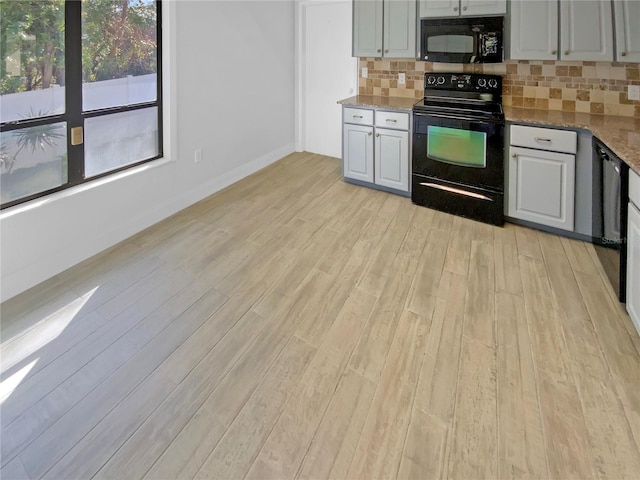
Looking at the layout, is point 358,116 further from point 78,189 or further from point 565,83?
point 78,189

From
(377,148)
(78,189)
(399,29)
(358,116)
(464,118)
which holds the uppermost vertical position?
(399,29)

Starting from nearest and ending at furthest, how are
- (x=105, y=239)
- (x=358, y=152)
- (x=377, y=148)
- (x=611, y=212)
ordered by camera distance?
(x=611, y=212)
(x=105, y=239)
(x=377, y=148)
(x=358, y=152)

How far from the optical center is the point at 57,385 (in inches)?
75.2

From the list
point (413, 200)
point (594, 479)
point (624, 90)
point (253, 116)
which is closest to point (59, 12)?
point (253, 116)

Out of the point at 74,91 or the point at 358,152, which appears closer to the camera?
the point at 74,91

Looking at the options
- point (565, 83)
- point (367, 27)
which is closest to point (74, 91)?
point (367, 27)

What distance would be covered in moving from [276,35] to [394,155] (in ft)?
7.59

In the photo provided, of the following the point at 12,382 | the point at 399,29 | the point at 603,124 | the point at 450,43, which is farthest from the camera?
the point at 399,29

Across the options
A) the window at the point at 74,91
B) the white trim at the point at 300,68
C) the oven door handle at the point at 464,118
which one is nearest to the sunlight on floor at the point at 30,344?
the window at the point at 74,91

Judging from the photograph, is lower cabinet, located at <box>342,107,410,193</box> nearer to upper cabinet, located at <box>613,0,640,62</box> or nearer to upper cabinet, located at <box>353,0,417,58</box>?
upper cabinet, located at <box>353,0,417,58</box>

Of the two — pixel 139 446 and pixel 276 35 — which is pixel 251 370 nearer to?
pixel 139 446

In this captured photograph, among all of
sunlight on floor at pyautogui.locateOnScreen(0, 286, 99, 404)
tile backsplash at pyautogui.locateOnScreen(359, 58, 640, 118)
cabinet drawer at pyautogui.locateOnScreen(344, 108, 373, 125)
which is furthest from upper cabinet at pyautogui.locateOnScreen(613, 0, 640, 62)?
sunlight on floor at pyautogui.locateOnScreen(0, 286, 99, 404)

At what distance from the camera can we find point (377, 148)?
423 centimetres

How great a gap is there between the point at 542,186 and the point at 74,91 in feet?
11.9
